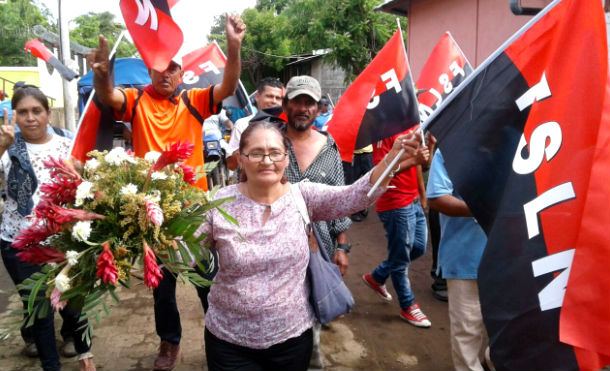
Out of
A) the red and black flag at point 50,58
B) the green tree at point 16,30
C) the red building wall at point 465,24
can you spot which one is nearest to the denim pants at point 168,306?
the red and black flag at point 50,58

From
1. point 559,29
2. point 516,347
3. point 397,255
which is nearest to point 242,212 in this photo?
point 516,347

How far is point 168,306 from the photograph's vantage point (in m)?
3.42

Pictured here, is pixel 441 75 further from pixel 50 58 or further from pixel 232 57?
pixel 50 58

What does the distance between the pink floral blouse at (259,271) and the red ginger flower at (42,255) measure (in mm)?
596

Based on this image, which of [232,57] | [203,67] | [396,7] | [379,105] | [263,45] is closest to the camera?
[232,57]

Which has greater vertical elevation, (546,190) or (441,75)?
(441,75)

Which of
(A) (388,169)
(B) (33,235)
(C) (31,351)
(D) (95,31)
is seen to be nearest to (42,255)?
(B) (33,235)

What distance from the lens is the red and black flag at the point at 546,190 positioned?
5.62ft

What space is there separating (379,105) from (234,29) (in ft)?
4.24

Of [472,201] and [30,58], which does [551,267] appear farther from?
[30,58]

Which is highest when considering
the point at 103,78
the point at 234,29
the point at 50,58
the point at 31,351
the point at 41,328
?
the point at 50,58

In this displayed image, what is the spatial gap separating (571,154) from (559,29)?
50 cm

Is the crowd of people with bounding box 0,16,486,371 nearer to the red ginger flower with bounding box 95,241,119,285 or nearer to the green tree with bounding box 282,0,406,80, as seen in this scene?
the red ginger flower with bounding box 95,241,119,285

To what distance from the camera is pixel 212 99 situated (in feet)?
10.5
